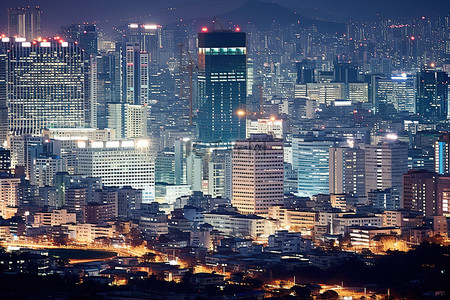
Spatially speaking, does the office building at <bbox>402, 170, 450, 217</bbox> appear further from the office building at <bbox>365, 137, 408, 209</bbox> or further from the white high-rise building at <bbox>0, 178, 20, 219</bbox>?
the white high-rise building at <bbox>0, 178, 20, 219</bbox>

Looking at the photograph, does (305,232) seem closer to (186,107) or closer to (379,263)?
(379,263)

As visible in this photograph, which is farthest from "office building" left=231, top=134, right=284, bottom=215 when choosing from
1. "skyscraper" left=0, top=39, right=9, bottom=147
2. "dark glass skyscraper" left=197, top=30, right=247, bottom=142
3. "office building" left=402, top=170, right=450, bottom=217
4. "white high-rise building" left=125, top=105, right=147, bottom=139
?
"skyscraper" left=0, top=39, right=9, bottom=147

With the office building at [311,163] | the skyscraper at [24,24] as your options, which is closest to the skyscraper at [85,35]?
the skyscraper at [24,24]

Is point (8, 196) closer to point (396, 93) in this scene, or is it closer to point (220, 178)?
point (220, 178)

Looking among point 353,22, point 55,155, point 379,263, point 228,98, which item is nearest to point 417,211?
point 379,263

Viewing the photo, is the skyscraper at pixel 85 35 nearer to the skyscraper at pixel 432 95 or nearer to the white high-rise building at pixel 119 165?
the skyscraper at pixel 432 95
